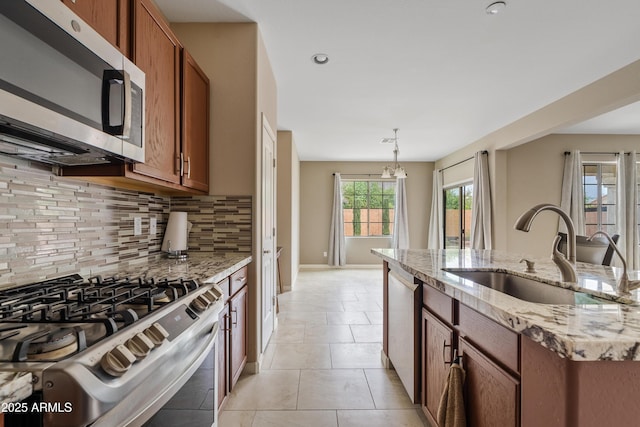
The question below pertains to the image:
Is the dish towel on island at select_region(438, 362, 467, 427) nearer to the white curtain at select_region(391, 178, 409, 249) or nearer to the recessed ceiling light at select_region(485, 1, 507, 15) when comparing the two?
the recessed ceiling light at select_region(485, 1, 507, 15)

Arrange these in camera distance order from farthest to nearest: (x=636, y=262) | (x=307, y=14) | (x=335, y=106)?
1. (x=636, y=262)
2. (x=335, y=106)
3. (x=307, y=14)

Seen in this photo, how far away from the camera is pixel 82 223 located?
154 centimetres

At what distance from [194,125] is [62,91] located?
121cm

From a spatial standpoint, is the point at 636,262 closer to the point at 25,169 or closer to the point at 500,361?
the point at 500,361

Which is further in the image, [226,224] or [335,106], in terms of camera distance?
[335,106]

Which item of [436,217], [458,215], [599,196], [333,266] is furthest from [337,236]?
[599,196]

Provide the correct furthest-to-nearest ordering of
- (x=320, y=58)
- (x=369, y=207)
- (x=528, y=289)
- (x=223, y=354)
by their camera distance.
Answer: (x=369, y=207), (x=320, y=58), (x=223, y=354), (x=528, y=289)

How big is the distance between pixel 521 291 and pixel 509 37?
2.06 metres

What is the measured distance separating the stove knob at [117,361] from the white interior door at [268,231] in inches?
73.4

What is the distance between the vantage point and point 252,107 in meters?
2.37

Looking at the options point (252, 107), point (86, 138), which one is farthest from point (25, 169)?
point (252, 107)

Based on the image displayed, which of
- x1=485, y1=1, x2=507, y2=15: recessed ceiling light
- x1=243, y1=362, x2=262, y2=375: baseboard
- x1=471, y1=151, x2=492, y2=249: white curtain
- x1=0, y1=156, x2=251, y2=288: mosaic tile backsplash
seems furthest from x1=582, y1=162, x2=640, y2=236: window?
x1=0, y1=156, x2=251, y2=288: mosaic tile backsplash

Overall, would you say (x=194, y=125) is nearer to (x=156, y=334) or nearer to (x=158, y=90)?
(x=158, y=90)

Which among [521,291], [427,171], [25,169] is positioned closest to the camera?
[25,169]
